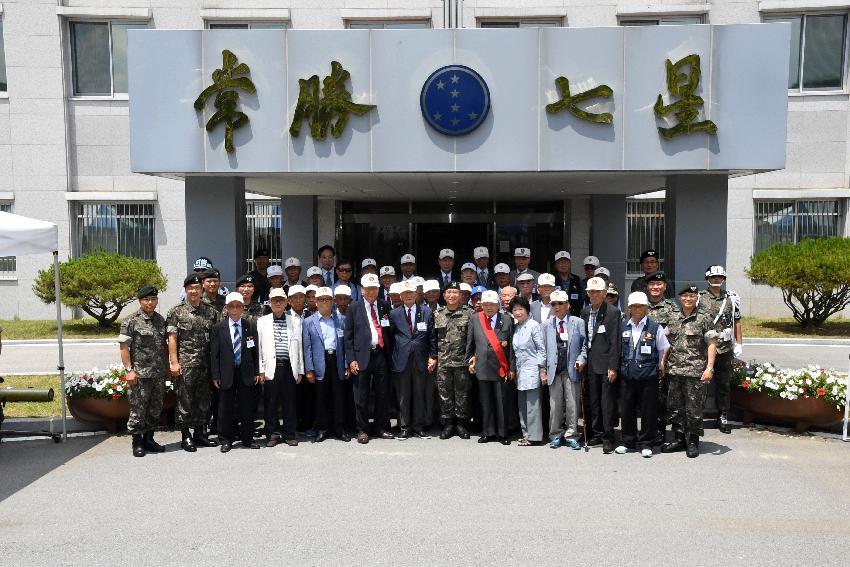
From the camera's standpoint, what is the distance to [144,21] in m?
19.5

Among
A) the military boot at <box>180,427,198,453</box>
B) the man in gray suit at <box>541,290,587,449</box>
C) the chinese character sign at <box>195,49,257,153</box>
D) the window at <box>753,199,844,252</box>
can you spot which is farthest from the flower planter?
the window at <box>753,199,844,252</box>

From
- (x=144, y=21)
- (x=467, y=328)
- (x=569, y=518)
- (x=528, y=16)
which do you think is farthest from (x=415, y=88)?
(x=144, y=21)

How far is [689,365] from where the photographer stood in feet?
25.6

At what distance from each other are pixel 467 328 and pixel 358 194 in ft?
21.9

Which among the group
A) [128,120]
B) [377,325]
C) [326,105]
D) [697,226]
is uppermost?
[128,120]

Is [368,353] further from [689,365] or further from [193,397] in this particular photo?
[689,365]

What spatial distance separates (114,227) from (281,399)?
13578mm

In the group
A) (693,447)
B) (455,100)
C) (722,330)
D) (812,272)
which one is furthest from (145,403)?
(812,272)

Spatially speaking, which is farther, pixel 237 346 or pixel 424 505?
pixel 237 346

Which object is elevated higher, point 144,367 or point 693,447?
point 144,367

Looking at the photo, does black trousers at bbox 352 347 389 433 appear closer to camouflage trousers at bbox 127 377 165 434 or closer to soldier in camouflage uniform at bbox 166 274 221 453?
soldier in camouflage uniform at bbox 166 274 221 453

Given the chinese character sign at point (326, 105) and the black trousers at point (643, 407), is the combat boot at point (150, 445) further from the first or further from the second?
the black trousers at point (643, 407)

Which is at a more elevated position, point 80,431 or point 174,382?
point 174,382

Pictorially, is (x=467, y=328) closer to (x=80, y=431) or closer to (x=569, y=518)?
(x=569, y=518)
